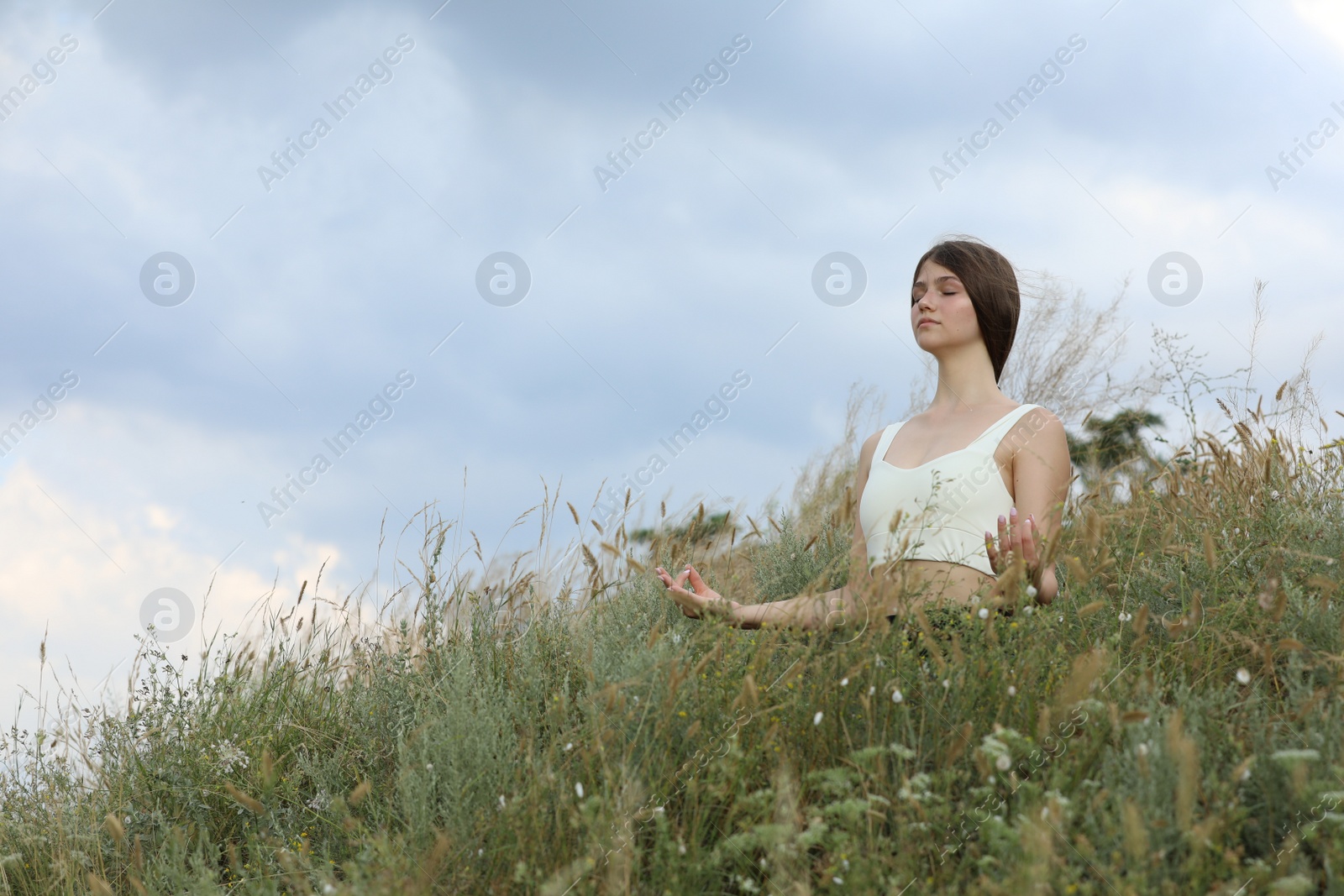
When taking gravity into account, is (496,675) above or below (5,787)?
above

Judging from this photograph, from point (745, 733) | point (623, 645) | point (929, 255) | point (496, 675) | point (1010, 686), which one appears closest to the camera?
point (1010, 686)

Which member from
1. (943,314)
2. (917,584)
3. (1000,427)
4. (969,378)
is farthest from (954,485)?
(917,584)

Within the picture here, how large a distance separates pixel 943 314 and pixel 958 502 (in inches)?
30.5

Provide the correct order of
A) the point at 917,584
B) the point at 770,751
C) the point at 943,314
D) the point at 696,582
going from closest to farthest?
the point at 770,751 < the point at 917,584 < the point at 696,582 < the point at 943,314

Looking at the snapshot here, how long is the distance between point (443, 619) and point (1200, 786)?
2890mm

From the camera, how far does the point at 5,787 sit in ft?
13.3

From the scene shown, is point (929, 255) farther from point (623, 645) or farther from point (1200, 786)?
point (1200, 786)

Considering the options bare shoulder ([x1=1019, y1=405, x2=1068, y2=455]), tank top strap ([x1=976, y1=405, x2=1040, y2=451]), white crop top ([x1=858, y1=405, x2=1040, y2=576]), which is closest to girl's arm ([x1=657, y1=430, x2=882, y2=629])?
white crop top ([x1=858, y1=405, x2=1040, y2=576])

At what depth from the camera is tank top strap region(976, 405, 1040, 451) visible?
3.50 metres

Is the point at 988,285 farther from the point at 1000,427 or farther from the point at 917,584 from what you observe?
the point at 917,584

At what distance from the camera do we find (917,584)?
2691mm

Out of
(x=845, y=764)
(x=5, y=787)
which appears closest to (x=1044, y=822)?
(x=845, y=764)

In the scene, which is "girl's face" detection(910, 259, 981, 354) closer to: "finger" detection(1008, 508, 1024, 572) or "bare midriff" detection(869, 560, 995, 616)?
"bare midriff" detection(869, 560, 995, 616)

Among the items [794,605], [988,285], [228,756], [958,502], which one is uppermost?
[988,285]
